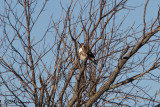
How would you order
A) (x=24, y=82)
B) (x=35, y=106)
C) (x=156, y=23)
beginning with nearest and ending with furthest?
(x=156, y=23)
(x=35, y=106)
(x=24, y=82)

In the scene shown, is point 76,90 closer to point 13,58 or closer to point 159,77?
A: point 159,77

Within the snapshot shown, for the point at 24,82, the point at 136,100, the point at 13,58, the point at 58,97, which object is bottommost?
the point at 136,100

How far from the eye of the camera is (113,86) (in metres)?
3.77

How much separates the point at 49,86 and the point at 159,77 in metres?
1.62

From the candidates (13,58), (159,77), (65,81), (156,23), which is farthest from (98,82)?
(13,58)

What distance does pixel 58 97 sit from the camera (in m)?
4.12

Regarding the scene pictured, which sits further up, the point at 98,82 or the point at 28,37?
the point at 28,37

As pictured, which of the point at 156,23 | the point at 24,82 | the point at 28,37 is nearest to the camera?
the point at 156,23

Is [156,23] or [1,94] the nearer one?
[156,23]

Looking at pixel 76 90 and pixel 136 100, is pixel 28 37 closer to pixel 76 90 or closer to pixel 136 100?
pixel 76 90

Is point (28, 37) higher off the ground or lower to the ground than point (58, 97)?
higher

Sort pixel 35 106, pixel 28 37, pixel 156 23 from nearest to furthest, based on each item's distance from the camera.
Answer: pixel 156 23
pixel 35 106
pixel 28 37

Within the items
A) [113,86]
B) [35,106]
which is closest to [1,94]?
[35,106]

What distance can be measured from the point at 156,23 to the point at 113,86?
98 centimetres
